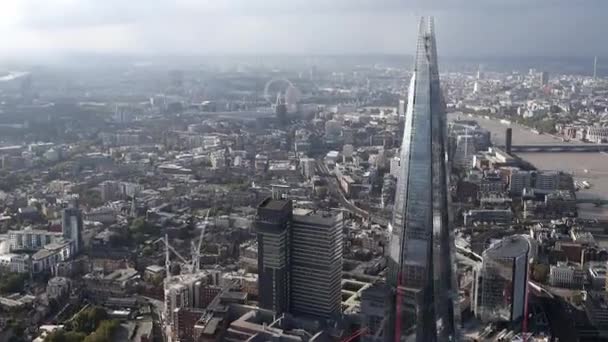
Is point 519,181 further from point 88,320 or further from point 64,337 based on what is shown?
point 64,337

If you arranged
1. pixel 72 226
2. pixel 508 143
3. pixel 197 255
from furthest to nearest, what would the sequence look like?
pixel 508 143, pixel 72 226, pixel 197 255

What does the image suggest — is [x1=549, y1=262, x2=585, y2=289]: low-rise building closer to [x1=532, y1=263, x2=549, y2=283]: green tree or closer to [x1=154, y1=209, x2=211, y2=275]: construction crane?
[x1=532, y1=263, x2=549, y2=283]: green tree

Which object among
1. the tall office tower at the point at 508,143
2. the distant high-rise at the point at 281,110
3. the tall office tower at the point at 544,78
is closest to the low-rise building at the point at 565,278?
the tall office tower at the point at 508,143

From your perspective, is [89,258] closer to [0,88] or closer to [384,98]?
[384,98]

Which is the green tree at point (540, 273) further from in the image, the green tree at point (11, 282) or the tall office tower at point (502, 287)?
the green tree at point (11, 282)

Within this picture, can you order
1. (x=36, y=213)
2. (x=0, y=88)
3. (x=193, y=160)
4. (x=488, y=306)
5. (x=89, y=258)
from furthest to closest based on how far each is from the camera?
(x=0, y=88)
(x=193, y=160)
(x=36, y=213)
(x=89, y=258)
(x=488, y=306)

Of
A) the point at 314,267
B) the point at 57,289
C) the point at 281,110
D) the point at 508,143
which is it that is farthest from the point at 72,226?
the point at 281,110

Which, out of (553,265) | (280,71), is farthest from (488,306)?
(280,71)
